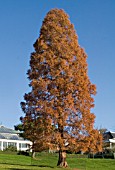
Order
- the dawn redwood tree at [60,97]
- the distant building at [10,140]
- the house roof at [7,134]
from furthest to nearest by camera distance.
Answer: the house roof at [7,134] < the distant building at [10,140] < the dawn redwood tree at [60,97]

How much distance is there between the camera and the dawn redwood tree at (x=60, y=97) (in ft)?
94.4

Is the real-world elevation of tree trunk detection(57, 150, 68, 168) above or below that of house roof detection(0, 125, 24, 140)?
below

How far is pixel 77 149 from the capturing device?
29.2m

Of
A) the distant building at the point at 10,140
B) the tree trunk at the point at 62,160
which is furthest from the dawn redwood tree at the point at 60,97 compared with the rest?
the distant building at the point at 10,140

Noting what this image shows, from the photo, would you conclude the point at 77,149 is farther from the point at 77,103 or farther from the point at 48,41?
the point at 48,41

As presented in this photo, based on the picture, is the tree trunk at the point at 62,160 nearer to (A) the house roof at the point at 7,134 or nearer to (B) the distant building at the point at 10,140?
(B) the distant building at the point at 10,140

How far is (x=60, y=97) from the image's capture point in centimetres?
2931

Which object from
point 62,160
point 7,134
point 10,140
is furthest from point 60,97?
point 7,134

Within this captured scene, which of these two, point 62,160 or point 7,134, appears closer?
point 62,160

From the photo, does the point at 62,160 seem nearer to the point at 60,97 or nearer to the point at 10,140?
the point at 60,97

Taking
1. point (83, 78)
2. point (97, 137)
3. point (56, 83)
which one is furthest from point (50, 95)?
point (97, 137)

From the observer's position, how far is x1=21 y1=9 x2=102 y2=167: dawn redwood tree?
28.8 meters

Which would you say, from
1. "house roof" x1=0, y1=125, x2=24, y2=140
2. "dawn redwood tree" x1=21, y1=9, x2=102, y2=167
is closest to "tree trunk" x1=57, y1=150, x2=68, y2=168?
"dawn redwood tree" x1=21, y1=9, x2=102, y2=167

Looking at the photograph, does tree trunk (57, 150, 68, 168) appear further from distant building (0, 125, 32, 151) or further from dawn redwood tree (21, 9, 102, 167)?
distant building (0, 125, 32, 151)
